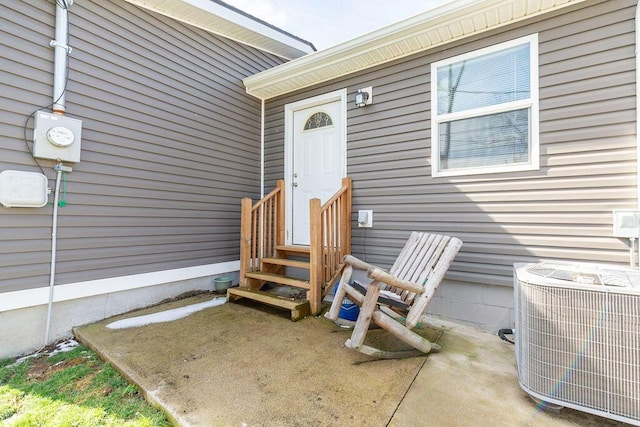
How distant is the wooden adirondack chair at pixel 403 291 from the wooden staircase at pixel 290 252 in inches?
24.7

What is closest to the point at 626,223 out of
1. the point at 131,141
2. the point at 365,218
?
the point at 365,218

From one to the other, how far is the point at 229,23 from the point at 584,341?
4634mm

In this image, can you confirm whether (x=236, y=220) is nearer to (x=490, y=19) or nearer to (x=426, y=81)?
(x=426, y=81)

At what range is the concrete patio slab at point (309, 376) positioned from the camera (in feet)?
5.15

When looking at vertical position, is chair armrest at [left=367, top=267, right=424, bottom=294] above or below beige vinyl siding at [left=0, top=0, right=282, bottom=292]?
below

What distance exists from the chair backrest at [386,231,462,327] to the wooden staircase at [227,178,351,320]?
76cm

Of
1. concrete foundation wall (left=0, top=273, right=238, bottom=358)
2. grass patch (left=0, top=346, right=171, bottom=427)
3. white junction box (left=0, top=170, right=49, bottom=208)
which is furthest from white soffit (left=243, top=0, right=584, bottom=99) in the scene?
grass patch (left=0, top=346, right=171, bottom=427)

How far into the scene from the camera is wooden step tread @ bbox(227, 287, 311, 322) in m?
2.92

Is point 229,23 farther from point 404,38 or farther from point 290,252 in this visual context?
point 290,252

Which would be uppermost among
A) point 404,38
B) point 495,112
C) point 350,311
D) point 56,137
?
point 404,38

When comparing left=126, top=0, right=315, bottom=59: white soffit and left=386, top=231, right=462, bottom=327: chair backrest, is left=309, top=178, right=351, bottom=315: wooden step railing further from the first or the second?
left=126, top=0, right=315, bottom=59: white soffit

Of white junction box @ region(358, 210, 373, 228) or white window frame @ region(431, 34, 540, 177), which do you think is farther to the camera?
white junction box @ region(358, 210, 373, 228)

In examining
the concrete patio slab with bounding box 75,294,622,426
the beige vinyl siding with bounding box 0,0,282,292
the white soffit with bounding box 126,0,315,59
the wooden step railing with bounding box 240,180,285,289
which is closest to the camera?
the concrete patio slab with bounding box 75,294,622,426

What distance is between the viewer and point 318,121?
406 centimetres
